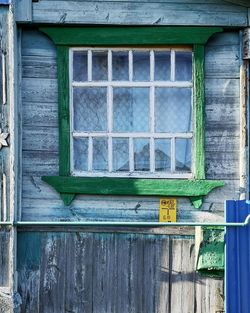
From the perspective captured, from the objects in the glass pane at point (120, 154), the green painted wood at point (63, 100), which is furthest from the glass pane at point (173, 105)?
the green painted wood at point (63, 100)

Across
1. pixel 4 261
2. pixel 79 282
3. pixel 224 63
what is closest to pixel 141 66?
pixel 224 63

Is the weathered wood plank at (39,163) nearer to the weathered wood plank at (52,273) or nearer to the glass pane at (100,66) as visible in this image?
the weathered wood plank at (52,273)

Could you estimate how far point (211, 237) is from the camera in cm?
690

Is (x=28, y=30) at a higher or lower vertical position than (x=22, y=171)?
higher

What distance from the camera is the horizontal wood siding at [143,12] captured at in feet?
23.5

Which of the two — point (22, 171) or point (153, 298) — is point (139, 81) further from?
point (153, 298)

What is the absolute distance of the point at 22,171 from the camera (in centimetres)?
718

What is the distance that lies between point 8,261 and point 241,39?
2.74 m

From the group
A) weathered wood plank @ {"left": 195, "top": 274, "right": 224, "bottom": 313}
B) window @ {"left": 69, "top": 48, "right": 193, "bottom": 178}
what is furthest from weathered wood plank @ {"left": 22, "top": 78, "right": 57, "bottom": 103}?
weathered wood plank @ {"left": 195, "top": 274, "right": 224, "bottom": 313}

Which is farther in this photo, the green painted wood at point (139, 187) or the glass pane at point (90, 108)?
the glass pane at point (90, 108)

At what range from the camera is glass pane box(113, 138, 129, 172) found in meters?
7.25

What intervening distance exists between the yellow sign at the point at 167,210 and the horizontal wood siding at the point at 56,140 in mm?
50

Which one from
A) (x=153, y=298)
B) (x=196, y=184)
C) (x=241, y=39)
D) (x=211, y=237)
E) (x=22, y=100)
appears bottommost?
(x=153, y=298)

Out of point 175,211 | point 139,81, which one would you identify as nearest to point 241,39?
point 139,81
